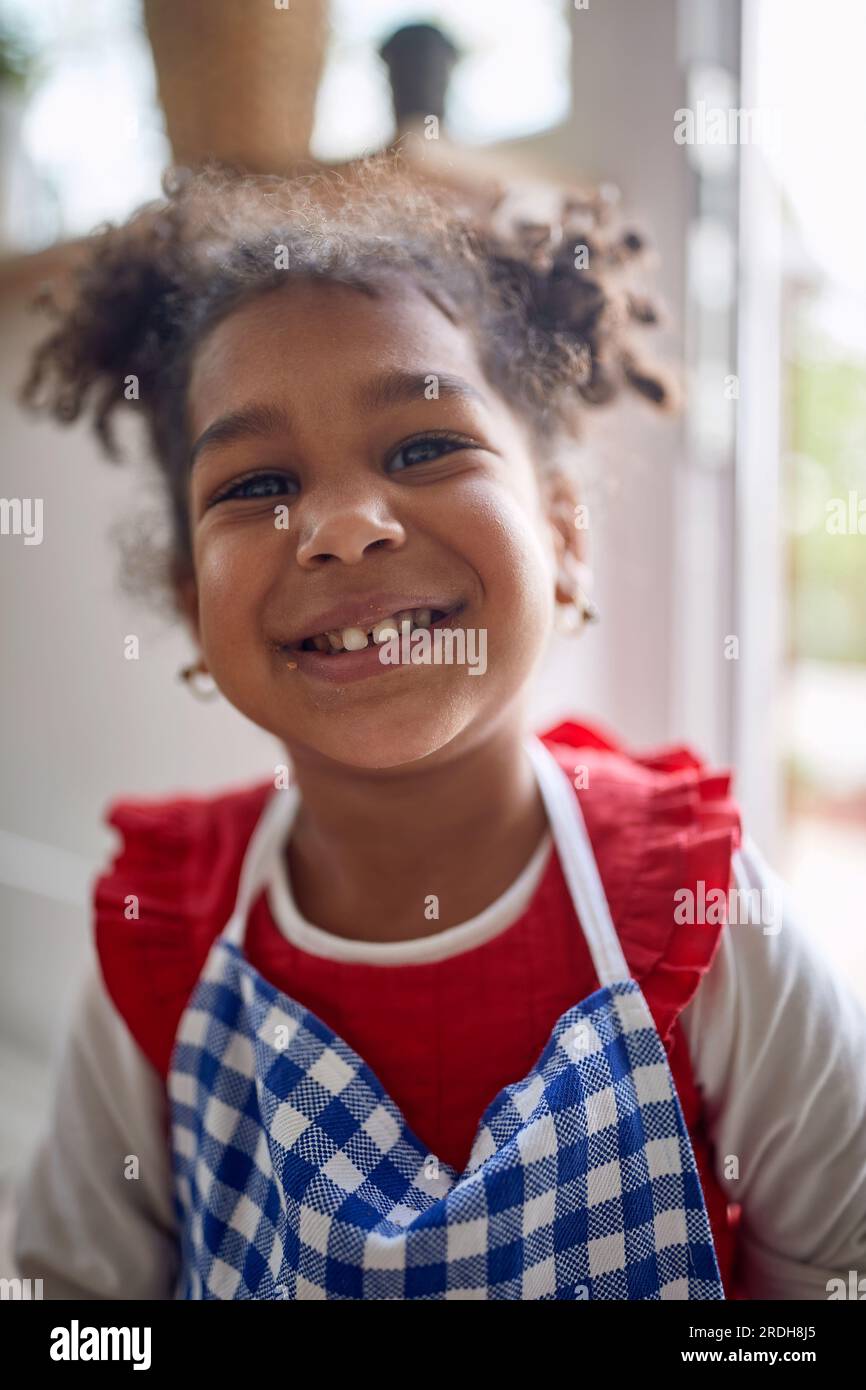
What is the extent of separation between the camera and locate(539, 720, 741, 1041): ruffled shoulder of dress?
0.65m

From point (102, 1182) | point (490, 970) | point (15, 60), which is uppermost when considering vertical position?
point (15, 60)

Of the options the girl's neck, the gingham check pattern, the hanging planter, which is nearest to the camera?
the gingham check pattern

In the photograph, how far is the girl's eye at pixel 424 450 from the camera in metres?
0.67

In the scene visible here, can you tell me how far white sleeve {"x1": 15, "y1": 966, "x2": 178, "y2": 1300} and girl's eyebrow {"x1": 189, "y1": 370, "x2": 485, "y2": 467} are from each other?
40 cm

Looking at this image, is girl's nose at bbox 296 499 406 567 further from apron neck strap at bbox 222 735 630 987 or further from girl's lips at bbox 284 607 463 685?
apron neck strap at bbox 222 735 630 987

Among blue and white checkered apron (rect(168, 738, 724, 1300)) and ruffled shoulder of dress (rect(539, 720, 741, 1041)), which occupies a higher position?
ruffled shoulder of dress (rect(539, 720, 741, 1041))

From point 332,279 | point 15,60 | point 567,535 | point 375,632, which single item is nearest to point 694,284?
point 567,535

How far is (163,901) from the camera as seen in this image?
806mm

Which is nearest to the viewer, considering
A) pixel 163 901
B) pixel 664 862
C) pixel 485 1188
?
pixel 485 1188

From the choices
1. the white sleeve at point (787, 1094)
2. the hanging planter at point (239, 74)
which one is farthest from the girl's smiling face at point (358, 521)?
the hanging planter at point (239, 74)

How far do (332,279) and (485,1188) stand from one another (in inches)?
21.1

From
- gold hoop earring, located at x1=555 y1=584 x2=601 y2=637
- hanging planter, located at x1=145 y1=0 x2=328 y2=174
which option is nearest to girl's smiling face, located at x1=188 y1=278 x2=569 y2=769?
gold hoop earring, located at x1=555 y1=584 x2=601 y2=637

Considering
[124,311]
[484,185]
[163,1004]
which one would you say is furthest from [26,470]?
[163,1004]

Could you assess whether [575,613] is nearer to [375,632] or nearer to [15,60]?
[375,632]
